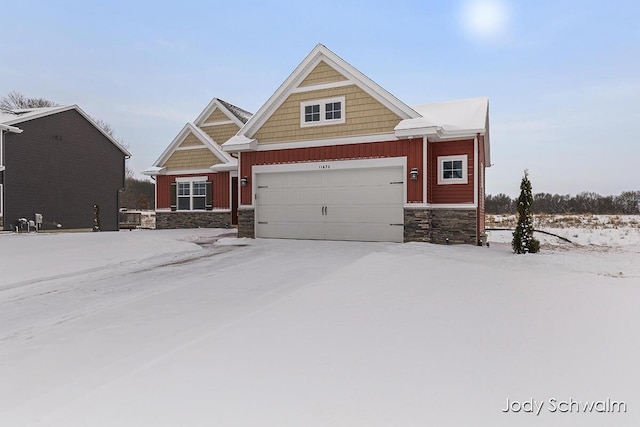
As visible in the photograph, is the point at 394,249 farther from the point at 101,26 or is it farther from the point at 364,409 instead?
the point at 101,26

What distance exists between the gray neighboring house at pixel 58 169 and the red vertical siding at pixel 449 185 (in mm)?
19176

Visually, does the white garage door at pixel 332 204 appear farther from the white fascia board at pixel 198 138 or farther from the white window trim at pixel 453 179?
the white fascia board at pixel 198 138

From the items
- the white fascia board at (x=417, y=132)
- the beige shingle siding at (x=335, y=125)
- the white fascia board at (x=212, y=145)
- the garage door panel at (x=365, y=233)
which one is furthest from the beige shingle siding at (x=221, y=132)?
the white fascia board at (x=417, y=132)

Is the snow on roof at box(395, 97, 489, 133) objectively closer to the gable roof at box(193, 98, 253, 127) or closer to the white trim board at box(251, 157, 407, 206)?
the white trim board at box(251, 157, 407, 206)

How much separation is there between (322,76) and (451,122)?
452 centimetres

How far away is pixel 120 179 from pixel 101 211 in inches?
108

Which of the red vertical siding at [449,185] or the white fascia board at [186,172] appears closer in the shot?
the red vertical siding at [449,185]

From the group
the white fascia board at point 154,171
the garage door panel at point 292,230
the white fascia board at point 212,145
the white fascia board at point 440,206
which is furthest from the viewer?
the white fascia board at point 154,171

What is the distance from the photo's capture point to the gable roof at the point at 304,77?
11.6m

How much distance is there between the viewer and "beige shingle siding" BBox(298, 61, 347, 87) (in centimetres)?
1243

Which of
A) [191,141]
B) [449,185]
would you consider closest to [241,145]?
[449,185]

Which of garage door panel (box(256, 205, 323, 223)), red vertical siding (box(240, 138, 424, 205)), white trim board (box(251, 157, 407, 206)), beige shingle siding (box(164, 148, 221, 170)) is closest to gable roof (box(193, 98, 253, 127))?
beige shingle siding (box(164, 148, 221, 170))

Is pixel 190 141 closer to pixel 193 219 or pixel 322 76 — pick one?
pixel 193 219

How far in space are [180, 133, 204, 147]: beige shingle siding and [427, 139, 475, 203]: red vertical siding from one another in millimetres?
12695
